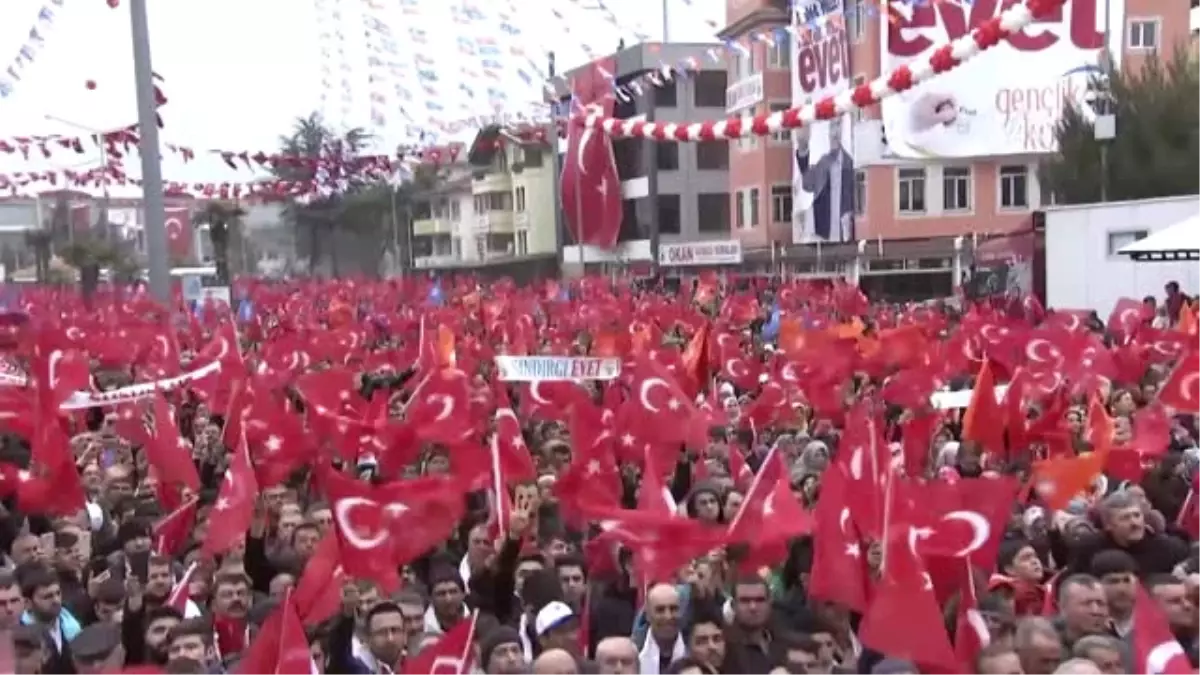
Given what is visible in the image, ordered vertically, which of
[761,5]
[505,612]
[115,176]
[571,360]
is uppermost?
[761,5]

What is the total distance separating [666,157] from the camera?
53500 mm

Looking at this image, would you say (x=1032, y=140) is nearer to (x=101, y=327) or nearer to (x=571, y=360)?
(x=101, y=327)

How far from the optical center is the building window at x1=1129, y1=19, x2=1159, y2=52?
130 ft

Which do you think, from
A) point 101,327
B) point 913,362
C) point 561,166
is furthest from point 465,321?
point 561,166

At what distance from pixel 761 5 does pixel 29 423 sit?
3447 cm

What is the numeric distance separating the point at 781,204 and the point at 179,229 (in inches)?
730

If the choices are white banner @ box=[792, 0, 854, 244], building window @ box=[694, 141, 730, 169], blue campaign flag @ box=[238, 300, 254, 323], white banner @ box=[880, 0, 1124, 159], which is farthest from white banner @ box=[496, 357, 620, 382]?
building window @ box=[694, 141, 730, 169]

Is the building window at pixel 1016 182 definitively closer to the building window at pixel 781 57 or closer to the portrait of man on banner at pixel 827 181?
the portrait of man on banner at pixel 827 181

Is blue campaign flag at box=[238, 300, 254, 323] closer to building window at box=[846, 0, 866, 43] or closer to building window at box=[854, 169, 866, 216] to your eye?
building window at box=[854, 169, 866, 216]

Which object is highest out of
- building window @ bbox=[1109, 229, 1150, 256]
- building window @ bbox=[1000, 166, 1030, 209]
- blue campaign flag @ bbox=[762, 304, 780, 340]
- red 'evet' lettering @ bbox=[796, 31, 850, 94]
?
red 'evet' lettering @ bbox=[796, 31, 850, 94]

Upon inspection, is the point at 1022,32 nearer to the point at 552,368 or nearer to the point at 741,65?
the point at 741,65

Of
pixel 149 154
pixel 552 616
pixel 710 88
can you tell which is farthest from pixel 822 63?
pixel 552 616

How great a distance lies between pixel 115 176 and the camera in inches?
1222

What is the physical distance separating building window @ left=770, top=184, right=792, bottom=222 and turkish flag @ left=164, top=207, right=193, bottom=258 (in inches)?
686
